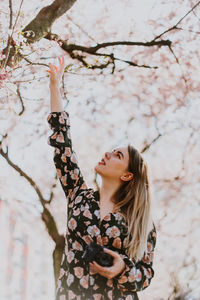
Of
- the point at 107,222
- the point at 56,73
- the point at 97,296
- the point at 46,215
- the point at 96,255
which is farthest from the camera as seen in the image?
the point at 46,215

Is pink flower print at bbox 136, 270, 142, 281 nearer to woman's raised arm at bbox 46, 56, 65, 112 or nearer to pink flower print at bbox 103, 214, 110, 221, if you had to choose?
pink flower print at bbox 103, 214, 110, 221


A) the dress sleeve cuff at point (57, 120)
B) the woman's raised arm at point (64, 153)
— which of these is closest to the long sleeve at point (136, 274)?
the woman's raised arm at point (64, 153)

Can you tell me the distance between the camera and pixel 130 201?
2.11 meters

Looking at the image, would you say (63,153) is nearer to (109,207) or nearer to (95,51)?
(109,207)

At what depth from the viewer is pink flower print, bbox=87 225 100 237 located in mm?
1917

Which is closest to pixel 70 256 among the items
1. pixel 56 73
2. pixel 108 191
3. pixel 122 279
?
pixel 122 279

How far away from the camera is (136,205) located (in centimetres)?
207

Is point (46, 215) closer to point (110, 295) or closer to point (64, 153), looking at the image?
point (64, 153)

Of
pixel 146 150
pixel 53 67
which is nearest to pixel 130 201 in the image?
pixel 53 67

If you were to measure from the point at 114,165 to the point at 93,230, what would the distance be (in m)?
0.35

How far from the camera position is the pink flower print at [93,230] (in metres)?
1.92

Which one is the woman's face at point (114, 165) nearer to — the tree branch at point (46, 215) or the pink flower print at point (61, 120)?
the pink flower print at point (61, 120)

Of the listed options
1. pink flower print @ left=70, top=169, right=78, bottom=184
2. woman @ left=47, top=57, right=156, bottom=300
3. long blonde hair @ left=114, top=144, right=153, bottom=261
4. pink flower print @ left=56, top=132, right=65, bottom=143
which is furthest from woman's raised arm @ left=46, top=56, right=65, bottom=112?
long blonde hair @ left=114, top=144, right=153, bottom=261

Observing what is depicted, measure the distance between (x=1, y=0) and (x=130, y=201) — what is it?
2730 millimetres
